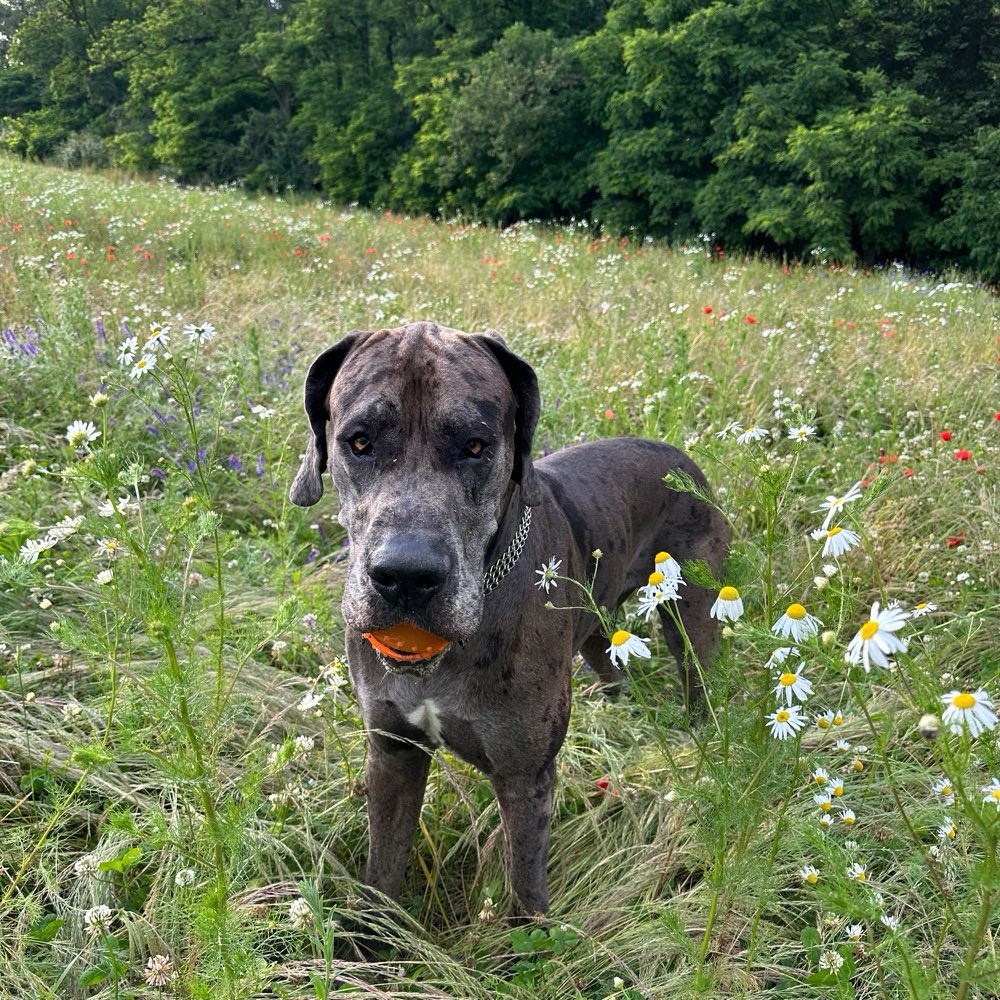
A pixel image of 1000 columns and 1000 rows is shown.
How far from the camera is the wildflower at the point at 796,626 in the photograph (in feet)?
4.72

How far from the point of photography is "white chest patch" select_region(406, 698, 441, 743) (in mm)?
2117

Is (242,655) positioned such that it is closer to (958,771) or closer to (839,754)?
(958,771)

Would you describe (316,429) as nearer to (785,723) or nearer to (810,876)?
(785,723)

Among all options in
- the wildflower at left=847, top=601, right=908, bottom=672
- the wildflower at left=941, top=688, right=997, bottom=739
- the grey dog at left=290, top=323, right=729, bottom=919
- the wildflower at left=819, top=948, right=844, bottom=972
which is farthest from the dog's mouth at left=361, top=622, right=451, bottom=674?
the wildflower at left=819, top=948, right=844, bottom=972

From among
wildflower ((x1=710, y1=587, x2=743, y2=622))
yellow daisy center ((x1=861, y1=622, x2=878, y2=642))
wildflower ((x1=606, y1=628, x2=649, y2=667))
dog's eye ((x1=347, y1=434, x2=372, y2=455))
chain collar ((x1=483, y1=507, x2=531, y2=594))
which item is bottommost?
chain collar ((x1=483, y1=507, x2=531, y2=594))

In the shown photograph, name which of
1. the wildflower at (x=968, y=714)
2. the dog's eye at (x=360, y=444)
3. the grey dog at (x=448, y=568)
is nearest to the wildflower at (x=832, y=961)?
the grey dog at (x=448, y=568)

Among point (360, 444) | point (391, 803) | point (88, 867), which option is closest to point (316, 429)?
point (360, 444)

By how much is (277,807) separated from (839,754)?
197 cm

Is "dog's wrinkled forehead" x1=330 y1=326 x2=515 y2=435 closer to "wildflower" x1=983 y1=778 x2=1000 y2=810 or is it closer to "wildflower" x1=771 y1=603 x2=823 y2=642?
"wildflower" x1=771 y1=603 x2=823 y2=642

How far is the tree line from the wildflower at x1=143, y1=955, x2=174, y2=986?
10034 millimetres

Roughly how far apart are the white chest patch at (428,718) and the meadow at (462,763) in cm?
41

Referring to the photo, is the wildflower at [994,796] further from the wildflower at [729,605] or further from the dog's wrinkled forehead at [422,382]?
the dog's wrinkled forehead at [422,382]

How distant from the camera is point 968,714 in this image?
1.15 metres

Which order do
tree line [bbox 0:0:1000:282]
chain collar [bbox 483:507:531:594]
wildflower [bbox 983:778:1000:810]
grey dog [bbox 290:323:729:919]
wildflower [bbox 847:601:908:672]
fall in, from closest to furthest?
wildflower [bbox 847:601:908:672] < wildflower [bbox 983:778:1000:810] < grey dog [bbox 290:323:729:919] < chain collar [bbox 483:507:531:594] < tree line [bbox 0:0:1000:282]
